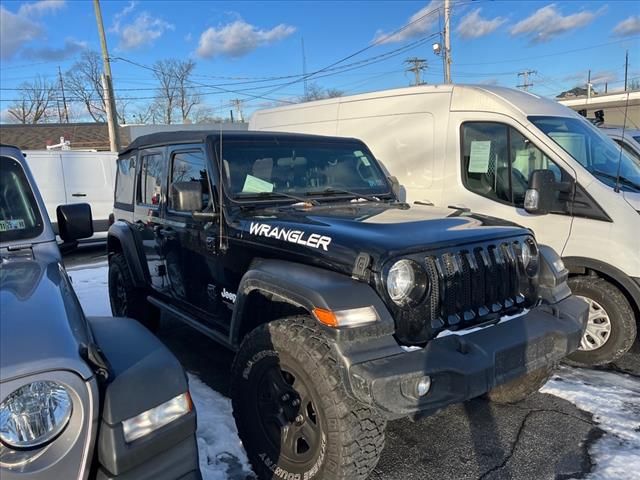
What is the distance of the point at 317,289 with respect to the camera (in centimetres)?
247

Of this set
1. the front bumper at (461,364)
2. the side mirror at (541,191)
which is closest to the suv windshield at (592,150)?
the side mirror at (541,191)

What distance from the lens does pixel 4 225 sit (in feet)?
8.80

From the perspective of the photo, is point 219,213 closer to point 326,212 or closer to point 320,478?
point 326,212

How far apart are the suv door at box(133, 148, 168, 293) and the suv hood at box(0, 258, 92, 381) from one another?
2.29m

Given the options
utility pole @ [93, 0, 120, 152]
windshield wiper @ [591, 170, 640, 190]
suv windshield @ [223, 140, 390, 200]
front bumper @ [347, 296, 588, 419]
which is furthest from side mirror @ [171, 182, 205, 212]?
utility pole @ [93, 0, 120, 152]

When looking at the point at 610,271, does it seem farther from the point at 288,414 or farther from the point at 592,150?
the point at 288,414

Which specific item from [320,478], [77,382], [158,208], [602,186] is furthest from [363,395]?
[602,186]

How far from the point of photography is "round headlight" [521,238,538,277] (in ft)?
10.5

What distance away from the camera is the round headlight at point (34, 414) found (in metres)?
1.42

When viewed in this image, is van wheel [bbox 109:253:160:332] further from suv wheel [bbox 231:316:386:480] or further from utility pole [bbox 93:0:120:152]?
utility pole [bbox 93:0:120:152]

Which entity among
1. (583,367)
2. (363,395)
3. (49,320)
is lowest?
(583,367)

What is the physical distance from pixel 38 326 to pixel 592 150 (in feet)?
16.4

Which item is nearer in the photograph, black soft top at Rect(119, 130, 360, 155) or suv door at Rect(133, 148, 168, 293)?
black soft top at Rect(119, 130, 360, 155)

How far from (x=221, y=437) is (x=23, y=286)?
179cm
